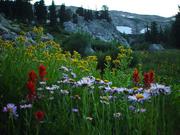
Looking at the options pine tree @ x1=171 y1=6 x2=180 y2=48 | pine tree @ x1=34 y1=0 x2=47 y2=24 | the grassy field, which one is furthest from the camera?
pine tree @ x1=34 y1=0 x2=47 y2=24

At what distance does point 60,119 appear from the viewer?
3.63 m

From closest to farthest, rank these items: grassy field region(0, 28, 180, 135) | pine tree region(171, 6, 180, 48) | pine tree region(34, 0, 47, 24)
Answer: grassy field region(0, 28, 180, 135) < pine tree region(171, 6, 180, 48) < pine tree region(34, 0, 47, 24)

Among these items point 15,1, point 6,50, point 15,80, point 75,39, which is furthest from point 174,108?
point 15,1

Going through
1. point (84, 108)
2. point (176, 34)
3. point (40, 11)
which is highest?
point (84, 108)

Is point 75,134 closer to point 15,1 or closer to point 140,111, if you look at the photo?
point 140,111

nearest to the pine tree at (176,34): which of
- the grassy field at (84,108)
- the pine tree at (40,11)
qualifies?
the pine tree at (40,11)

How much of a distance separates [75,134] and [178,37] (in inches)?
2414

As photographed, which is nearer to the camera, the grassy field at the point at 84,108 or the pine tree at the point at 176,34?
the grassy field at the point at 84,108

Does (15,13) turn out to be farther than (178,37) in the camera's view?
Yes

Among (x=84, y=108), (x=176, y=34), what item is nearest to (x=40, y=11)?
(x=176, y=34)

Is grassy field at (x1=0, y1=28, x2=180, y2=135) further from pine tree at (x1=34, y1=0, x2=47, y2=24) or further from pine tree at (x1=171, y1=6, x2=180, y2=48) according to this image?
pine tree at (x1=34, y1=0, x2=47, y2=24)

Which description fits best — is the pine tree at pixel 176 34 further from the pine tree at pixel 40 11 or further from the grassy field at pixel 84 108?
the grassy field at pixel 84 108

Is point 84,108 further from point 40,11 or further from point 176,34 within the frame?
point 40,11

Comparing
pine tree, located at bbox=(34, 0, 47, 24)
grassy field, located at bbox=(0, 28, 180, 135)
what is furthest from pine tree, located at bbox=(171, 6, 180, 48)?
grassy field, located at bbox=(0, 28, 180, 135)
